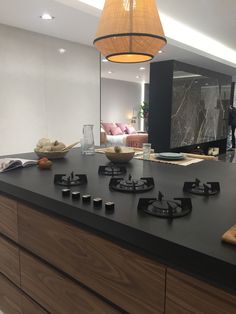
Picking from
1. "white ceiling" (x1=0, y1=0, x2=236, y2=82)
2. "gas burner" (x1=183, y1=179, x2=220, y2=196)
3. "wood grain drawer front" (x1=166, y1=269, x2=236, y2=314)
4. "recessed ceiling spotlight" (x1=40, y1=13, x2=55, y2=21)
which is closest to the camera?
"wood grain drawer front" (x1=166, y1=269, x2=236, y2=314)

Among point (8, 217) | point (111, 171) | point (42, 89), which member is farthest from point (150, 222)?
point (42, 89)

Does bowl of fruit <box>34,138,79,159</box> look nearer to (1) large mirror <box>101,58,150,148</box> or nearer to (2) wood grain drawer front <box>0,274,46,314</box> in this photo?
(2) wood grain drawer front <box>0,274,46,314</box>

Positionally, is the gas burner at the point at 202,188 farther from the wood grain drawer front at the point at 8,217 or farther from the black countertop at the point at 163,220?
the wood grain drawer front at the point at 8,217

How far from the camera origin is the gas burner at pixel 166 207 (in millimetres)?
932

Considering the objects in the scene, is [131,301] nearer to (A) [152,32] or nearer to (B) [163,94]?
(A) [152,32]

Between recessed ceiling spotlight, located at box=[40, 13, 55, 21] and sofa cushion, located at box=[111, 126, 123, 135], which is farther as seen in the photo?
sofa cushion, located at box=[111, 126, 123, 135]

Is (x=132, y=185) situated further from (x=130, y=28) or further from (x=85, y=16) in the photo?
(x=85, y=16)

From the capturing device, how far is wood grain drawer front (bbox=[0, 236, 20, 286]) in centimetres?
142

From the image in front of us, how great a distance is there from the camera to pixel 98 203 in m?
1.04

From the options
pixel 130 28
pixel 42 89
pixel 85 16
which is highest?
pixel 85 16

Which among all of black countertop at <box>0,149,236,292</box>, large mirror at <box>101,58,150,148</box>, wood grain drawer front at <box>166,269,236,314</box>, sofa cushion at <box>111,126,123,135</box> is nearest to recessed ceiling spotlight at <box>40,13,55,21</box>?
black countertop at <box>0,149,236,292</box>

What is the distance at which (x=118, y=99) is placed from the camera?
10.1 m

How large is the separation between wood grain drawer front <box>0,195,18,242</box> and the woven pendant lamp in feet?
3.52

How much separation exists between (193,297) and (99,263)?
368 mm
